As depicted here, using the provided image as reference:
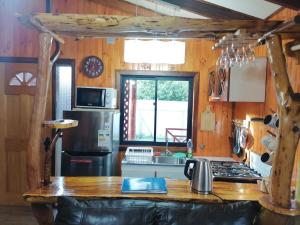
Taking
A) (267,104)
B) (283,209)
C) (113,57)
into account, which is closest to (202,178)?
(283,209)

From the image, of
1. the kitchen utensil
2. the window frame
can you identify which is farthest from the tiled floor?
the kitchen utensil

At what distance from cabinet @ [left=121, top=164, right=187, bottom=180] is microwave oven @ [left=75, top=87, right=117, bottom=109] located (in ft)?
2.87

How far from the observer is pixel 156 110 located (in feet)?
15.4

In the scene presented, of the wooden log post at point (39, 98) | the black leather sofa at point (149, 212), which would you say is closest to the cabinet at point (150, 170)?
the black leather sofa at point (149, 212)

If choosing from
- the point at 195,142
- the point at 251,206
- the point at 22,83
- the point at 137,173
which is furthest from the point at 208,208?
the point at 22,83

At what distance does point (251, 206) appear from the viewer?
2.09 meters

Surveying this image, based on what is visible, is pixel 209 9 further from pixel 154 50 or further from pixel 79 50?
pixel 79 50

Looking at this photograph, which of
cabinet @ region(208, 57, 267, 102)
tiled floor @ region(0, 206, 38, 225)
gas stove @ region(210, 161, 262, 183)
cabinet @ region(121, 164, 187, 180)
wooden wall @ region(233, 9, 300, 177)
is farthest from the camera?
tiled floor @ region(0, 206, 38, 225)

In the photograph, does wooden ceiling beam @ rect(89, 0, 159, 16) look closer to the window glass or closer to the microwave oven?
the window glass

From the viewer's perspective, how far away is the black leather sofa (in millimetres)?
2020

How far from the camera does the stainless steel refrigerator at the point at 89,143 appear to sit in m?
3.89

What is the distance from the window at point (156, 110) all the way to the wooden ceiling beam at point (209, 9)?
48.6 inches

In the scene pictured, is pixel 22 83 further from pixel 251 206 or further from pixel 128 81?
pixel 251 206

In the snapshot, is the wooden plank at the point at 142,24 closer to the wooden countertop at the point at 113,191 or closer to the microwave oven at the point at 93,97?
the wooden countertop at the point at 113,191
